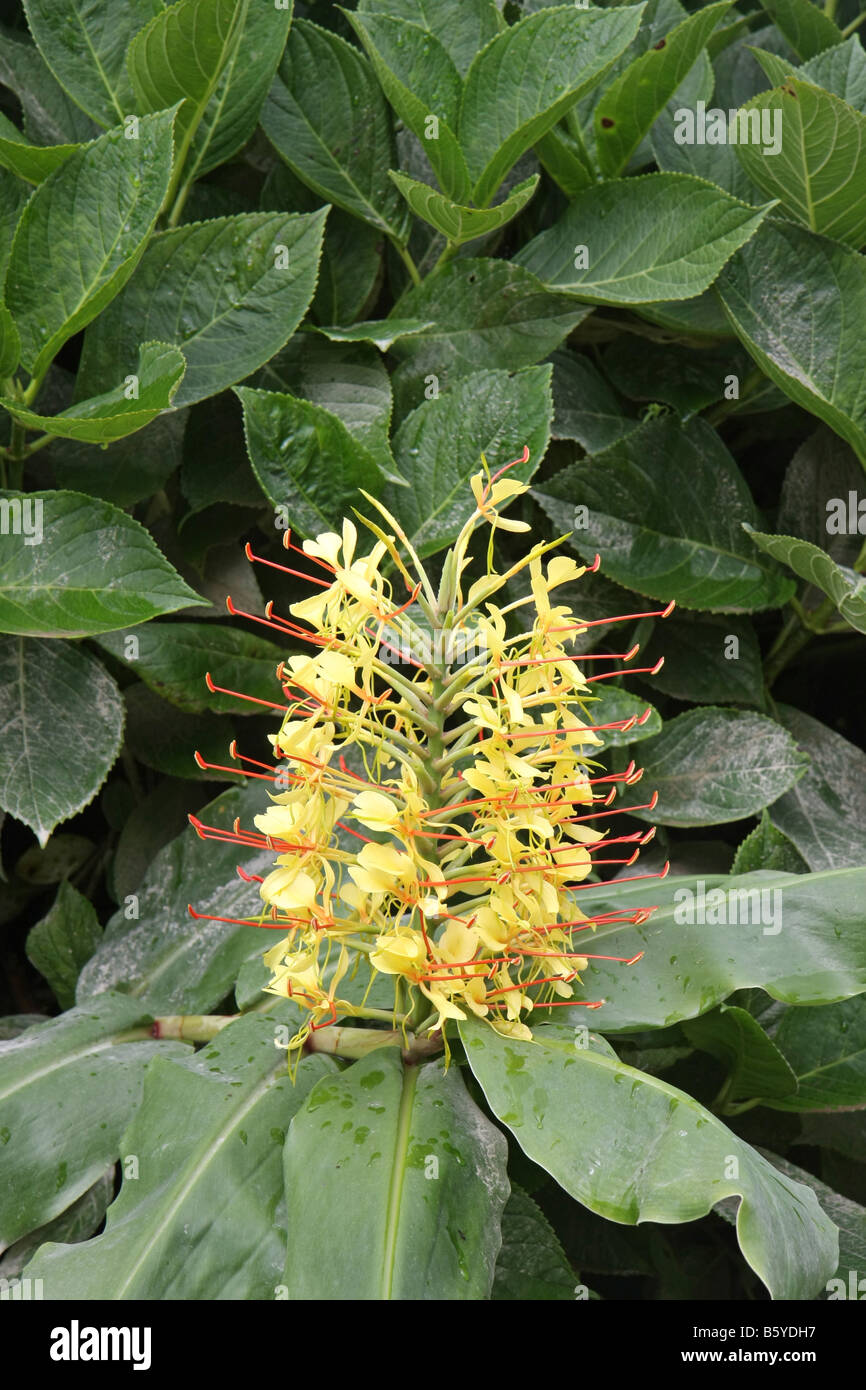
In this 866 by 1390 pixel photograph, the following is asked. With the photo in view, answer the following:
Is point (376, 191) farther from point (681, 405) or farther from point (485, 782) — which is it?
point (485, 782)

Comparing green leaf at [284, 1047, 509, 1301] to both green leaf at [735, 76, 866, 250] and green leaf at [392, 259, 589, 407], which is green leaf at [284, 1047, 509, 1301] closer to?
green leaf at [392, 259, 589, 407]

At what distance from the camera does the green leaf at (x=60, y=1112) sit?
98 cm

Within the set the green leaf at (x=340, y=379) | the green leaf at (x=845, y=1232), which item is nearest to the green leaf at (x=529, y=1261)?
the green leaf at (x=845, y=1232)

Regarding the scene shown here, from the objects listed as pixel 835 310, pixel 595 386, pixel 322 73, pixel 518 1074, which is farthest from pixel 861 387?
pixel 518 1074

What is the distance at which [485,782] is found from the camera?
810 mm

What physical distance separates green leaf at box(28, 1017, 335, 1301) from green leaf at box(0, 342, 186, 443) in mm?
611

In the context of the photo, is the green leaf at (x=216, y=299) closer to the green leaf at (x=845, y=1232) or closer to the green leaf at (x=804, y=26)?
the green leaf at (x=804, y=26)

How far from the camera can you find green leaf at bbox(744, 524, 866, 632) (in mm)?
1186

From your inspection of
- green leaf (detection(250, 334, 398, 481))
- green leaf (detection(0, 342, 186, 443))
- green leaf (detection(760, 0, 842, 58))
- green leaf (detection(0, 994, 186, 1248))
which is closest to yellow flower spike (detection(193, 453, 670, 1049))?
green leaf (detection(0, 994, 186, 1248))

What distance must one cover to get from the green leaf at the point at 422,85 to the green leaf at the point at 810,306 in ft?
1.16

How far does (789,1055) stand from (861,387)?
78cm

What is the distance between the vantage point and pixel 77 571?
1151 millimetres

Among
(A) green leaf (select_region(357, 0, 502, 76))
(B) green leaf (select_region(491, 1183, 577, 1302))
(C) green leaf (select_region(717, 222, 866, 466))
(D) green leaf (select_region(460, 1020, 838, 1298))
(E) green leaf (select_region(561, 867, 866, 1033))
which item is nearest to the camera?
(D) green leaf (select_region(460, 1020, 838, 1298))

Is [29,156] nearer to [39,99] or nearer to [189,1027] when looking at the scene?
[39,99]
